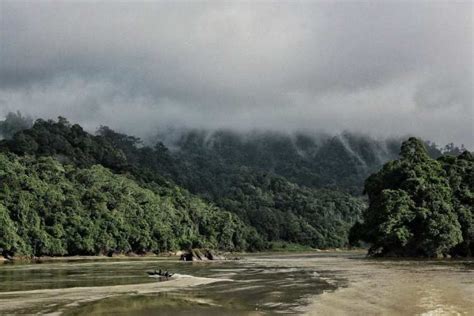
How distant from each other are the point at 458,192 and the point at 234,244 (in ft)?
239

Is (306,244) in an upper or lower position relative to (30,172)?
lower

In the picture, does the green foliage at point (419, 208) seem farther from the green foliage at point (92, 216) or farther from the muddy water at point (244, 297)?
the green foliage at point (92, 216)

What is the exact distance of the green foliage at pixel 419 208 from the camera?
73.2 metres

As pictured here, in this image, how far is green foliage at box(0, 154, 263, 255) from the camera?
9050cm

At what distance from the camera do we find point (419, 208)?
74750 mm

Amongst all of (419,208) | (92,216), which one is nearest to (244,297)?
(419,208)

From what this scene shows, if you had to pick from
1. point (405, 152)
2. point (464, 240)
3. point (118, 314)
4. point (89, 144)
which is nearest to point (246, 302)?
point (118, 314)

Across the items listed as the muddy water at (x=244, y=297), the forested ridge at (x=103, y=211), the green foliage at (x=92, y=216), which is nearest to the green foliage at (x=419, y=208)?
the muddy water at (x=244, y=297)

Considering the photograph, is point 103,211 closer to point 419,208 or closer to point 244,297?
A: point 419,208

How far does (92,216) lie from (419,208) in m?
62.6

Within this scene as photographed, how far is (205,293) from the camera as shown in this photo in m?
28.3

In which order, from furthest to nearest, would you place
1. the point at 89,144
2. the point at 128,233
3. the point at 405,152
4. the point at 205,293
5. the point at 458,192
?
1. the point at 89,144
2. the point at 128,233
3. the point at 405,152
4. the point at 458,192
5. the point at 205,293

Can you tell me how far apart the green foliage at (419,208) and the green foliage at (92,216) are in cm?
4789

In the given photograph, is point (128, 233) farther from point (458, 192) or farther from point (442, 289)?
point (442, 289)
